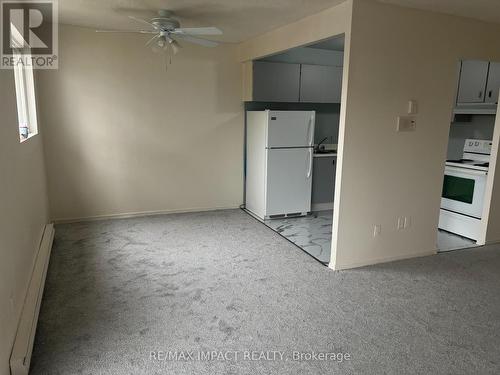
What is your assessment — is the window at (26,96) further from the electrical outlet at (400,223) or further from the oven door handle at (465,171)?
the oven door handle at (465,171)

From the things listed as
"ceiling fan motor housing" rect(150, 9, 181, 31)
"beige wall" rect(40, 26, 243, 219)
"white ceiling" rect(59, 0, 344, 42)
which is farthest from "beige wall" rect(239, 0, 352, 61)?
"ceiling fan motor housing" rect(150, 9, 181, 31)

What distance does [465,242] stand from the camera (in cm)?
443

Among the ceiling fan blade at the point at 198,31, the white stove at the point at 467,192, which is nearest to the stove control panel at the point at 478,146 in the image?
the white stove at the point at 467,192

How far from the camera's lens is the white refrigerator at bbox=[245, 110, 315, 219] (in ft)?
16.6

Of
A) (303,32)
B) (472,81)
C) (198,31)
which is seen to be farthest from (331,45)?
(198,31)

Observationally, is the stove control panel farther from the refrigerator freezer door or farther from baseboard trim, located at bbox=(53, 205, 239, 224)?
baseboard trim, located at bbox=(53, 205, 239, 224)

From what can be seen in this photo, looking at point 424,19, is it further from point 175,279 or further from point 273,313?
point 175,279

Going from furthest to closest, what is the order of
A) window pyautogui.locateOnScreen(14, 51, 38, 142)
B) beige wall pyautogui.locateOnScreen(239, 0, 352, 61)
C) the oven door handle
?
1. the oven door handle
2. window pyautogui.locateOnScreen(14, 51, 38, 142)
3. beige wall pyautogui.locateOnScreen(239, 0, 352, 61)

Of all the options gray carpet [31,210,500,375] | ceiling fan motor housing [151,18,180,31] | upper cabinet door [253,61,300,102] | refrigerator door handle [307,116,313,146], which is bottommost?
gray carpet [31,210,500,375]

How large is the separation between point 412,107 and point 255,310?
7.92ft

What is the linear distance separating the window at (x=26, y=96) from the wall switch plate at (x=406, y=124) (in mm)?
3690

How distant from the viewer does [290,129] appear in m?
5.09

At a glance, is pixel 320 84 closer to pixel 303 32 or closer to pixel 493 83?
pixel 303 32

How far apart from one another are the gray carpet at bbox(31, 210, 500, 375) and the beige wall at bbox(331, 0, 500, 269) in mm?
318
